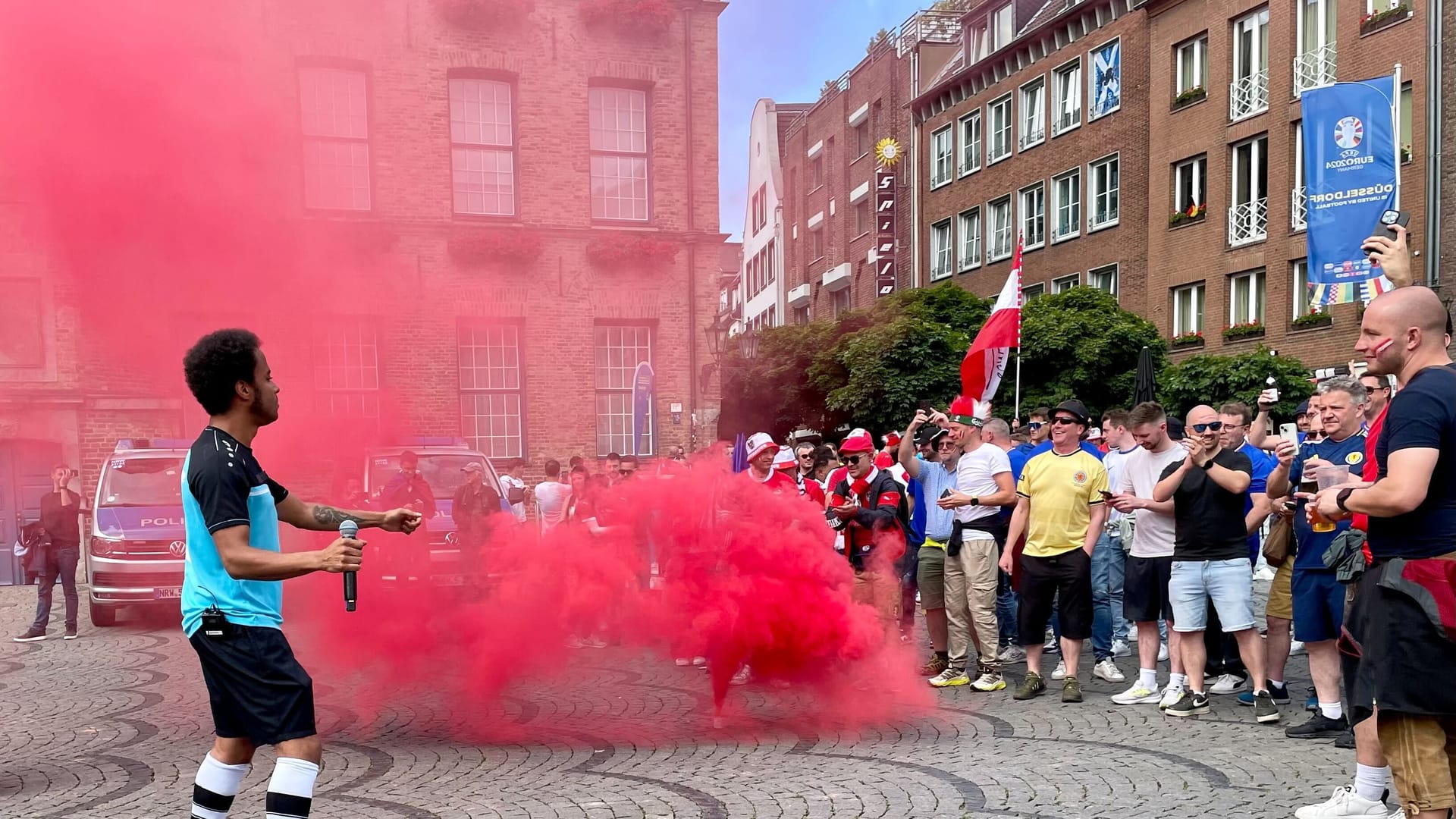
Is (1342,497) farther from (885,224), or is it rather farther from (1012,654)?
→ (885,224)

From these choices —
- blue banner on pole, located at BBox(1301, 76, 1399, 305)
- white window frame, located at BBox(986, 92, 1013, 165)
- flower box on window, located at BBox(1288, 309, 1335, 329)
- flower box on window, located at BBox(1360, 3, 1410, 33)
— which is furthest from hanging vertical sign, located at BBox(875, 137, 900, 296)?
blue banner on pole, located at BBox(1301, 76, 1399, 305)

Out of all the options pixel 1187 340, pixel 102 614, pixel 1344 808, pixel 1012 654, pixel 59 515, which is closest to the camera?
pixel 1344 808

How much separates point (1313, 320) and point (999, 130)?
14038 mm

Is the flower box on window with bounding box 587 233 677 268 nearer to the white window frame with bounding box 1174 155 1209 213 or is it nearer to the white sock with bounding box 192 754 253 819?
the white sock with bounding box 192 754 253 819

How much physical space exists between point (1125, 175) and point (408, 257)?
989 inches

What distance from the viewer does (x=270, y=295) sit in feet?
27.0

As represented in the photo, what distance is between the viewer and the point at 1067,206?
107ft

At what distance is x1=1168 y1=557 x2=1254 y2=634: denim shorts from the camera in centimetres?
646

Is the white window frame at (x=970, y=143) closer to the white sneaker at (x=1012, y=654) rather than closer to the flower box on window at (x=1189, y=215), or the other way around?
the flower box on window at (x=1189, y=215)

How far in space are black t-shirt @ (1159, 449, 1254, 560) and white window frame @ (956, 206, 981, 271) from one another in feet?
101

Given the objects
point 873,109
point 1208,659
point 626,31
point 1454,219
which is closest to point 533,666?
point 1208,659

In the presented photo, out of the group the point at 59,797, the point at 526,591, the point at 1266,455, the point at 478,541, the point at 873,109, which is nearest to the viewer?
the point at 59,797

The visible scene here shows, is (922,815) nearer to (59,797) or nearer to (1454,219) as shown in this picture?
(59,797)

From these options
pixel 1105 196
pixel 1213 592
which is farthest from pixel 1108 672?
pixel 1105 196
